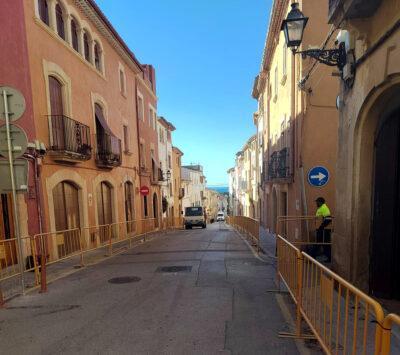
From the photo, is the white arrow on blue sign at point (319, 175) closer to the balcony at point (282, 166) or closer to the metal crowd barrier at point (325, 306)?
the metal crowd barrier at point (325, 306)

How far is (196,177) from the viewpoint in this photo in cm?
5706

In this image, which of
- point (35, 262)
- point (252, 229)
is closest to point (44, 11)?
point (35, 262)

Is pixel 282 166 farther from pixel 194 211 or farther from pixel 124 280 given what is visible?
pixel 194 211

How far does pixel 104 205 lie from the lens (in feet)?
46.5

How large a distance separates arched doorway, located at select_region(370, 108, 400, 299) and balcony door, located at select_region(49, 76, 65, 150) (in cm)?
898

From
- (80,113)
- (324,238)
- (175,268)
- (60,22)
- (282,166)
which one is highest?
(60,22)

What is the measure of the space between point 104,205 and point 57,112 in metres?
5.16

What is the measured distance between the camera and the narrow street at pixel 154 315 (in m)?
3.64

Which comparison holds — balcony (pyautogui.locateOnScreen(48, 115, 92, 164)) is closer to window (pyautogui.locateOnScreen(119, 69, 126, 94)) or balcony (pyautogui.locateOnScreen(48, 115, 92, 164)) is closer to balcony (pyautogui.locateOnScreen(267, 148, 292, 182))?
window (pyautogui.locateOnScreen(119, 69, 126, 94))

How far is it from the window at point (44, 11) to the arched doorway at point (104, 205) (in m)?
6.78

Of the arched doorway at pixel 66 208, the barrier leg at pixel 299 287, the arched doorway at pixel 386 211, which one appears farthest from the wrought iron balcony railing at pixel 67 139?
the arched doorway at pixel 386 211

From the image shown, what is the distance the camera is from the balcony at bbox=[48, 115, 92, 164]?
31.7 ft

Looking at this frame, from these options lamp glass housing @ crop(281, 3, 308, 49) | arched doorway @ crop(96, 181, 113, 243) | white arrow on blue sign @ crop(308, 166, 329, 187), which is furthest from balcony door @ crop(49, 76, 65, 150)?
white arrow on blue sign @ crop(308, 166, 329, 187)

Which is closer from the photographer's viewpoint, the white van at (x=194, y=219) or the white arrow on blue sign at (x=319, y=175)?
the white arrow on blue sign at (x=319, y=175)
